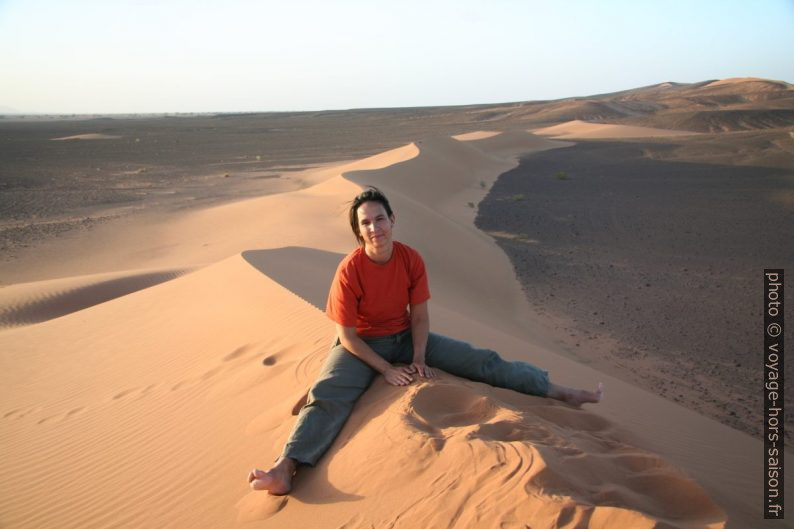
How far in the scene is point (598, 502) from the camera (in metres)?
2.24

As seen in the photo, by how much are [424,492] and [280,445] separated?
1198 mm

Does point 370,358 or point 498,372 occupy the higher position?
point 370,358

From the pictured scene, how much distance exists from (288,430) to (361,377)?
1.91 ft

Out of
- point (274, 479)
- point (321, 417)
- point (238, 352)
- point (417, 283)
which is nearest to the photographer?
point (274, 479)

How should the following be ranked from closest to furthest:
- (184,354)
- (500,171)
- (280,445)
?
(280,445), (184,354), (500,171)

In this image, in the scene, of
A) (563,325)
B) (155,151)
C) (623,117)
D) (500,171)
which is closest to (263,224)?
(563,325)

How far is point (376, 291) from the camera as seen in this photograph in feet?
10.9

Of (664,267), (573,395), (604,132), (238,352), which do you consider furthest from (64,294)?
(604,132)

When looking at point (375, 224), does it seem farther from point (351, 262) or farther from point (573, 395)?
point (573, 395)

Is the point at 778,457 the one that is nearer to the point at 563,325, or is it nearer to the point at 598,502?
the point at 598,502

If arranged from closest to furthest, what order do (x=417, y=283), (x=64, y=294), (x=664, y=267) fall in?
(x=417, y=283), (x=64, y=294), (x=664, y=267)

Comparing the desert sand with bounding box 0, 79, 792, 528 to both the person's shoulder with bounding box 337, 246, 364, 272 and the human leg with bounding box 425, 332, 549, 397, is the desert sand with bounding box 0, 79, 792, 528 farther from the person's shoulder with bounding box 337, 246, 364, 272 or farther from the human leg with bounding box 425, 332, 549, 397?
the person's shoulder with bounding box 337, 246, 364, 272

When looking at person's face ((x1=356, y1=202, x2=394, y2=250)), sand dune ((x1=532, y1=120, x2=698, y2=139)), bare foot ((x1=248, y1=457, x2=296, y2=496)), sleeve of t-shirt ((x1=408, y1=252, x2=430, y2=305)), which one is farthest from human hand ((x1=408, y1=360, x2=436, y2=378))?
sand dune ((x1=532, y1=120, x2=698, y2=139))

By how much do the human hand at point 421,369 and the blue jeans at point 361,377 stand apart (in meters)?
0.19
